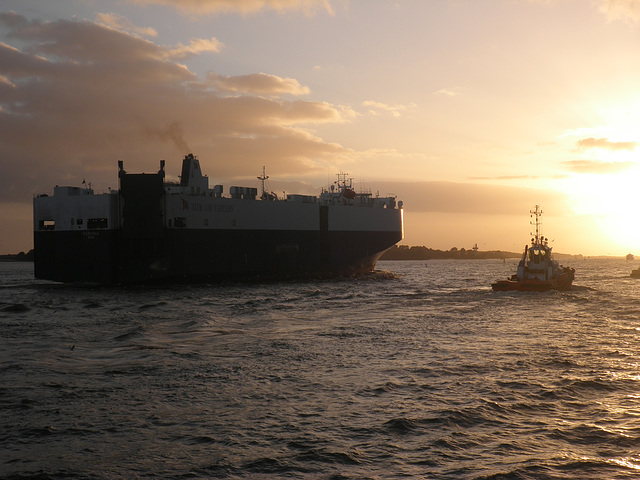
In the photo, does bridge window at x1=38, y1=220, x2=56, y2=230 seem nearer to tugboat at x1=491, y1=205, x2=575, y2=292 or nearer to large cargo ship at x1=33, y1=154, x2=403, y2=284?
large cargo ship at x1=33, y1=154, x2=403, y2=284

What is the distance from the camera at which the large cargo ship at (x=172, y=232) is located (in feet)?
150

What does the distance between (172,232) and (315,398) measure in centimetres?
3675

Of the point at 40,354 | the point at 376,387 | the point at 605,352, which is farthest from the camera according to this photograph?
the point at 605,352

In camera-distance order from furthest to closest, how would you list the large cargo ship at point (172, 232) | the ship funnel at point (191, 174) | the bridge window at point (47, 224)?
the ship funnel at point (191, 174) < the bridge window at point (47, 224) < the large cargo ship at point (172, 232)

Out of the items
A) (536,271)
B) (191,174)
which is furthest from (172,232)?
(536,271)

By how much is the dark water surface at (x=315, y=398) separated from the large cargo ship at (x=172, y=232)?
17.8m

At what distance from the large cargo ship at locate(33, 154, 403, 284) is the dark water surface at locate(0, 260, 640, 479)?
A: 1782cm

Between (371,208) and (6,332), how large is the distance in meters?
51.3

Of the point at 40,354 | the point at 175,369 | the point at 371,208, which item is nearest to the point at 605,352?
the point at 175,369

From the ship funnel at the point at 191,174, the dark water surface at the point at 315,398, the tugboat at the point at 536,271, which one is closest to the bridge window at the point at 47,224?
the ship funnel at the point at 191,174

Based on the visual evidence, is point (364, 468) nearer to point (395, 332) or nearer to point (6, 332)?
point (395, 332)

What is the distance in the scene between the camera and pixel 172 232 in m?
47.9

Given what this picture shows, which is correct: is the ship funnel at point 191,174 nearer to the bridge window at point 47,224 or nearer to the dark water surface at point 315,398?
the bridge window at point 47,224

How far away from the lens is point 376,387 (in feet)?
48.2
